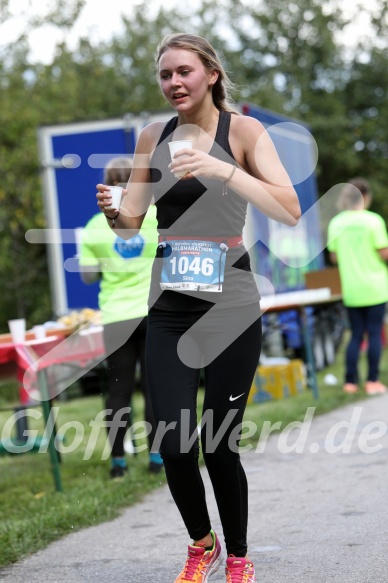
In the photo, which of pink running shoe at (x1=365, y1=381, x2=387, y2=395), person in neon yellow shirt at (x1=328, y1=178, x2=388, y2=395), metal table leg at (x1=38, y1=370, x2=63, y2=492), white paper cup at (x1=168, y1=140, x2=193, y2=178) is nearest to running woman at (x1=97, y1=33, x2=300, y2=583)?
white paper cup at (x1=168, y1=140, x2=193, y2=178)

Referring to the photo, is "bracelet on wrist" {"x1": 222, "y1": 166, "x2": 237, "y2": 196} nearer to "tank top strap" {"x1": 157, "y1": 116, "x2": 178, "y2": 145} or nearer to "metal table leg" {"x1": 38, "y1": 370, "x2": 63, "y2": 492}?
"tank top strap" {"x1": 157, "y1": 116, "x2": 178, "y2": 145}

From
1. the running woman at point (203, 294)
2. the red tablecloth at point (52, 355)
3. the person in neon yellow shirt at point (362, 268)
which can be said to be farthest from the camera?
the person in neon yellow shirt at point (362, 268)

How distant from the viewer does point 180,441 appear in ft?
11.9

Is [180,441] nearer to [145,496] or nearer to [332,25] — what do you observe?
[145,496]

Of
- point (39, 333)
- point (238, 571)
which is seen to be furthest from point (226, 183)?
point (39, 333)

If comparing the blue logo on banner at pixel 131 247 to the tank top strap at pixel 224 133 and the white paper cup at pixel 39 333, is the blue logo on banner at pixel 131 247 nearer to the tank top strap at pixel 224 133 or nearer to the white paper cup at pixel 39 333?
the white paper cup at pixel 39 333

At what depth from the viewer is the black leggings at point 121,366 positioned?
266 inches

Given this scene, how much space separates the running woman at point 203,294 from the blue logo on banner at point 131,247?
285cm

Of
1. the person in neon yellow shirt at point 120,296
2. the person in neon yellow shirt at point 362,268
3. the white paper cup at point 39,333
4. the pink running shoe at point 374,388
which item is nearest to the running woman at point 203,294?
the person in neon yellow shirt at point 120,296

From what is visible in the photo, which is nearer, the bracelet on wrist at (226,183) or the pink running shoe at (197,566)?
the bracelet on wrist at (226,183)

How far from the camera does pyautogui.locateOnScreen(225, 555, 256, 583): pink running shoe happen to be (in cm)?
377

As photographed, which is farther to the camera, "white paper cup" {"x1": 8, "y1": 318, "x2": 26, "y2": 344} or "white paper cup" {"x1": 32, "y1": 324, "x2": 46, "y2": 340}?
"white paper cup" {"x1": 32, "y1": 324, "x2": 46, "y2": 340}

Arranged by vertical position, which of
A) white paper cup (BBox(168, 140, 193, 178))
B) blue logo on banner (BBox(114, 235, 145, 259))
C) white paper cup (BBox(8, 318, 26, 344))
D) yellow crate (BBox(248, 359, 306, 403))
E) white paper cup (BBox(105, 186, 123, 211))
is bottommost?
yellow crate (BBox(248, 359, 306, 403))

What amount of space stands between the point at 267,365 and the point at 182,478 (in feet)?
28.0
